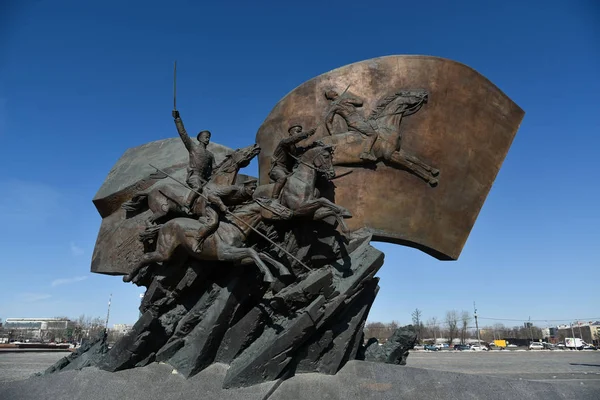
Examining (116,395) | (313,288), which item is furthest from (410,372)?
(116,395)

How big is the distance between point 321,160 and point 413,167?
2.18m

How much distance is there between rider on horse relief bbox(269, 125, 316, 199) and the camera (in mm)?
8867

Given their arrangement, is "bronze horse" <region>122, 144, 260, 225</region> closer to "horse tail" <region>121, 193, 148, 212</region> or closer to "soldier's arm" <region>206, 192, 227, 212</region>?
"horse tail" <region>121, 193, 148, 212</region>

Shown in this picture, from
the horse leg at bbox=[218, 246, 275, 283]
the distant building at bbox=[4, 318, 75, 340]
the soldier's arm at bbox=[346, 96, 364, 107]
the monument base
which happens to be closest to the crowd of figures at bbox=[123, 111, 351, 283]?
the horse leg at bbox=[218, 246, 275, 283]

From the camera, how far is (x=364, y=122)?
9508 mm

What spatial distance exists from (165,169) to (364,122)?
206 inches

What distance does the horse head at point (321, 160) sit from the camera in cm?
862

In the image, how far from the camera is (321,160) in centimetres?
865

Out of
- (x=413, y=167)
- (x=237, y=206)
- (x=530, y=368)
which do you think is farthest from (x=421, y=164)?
(x=530, y=368)

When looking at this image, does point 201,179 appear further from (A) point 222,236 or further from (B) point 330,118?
(B) point 330,118

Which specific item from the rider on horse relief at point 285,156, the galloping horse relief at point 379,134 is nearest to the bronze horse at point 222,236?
the rider on horse relief at point 285,156

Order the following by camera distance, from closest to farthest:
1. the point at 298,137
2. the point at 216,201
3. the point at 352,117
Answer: the point at 216,201 → the point at 298,137 → the point at 352,117

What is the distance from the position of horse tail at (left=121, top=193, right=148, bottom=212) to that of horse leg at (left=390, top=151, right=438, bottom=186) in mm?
5806

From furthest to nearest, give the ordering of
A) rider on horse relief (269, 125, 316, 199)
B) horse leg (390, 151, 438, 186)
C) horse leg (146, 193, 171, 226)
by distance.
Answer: horse leg (390, 151, 438, 186), horse leg (146, 193, 171, 226), rider on horse relief (269, 125, 316, 199)
